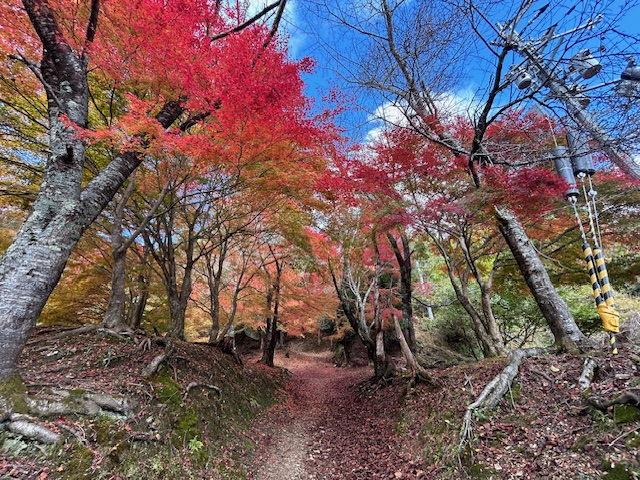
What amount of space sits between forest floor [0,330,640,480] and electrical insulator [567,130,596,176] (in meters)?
2.68

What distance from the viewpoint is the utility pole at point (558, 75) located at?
2.85 m

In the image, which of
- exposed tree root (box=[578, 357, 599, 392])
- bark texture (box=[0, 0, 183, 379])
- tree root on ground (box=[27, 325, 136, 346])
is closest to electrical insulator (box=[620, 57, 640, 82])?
exposed tree root (box=[578, 357, 599, 392])

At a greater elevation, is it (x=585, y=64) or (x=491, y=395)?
(x=585, y=64)

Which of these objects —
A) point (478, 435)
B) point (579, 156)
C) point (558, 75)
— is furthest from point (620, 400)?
point (558, 75)

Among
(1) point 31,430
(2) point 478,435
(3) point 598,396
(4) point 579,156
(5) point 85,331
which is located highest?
(4) point 579,156

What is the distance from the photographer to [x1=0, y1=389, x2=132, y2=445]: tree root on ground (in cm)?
282

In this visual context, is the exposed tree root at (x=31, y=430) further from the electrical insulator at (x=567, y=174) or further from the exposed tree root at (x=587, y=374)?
the electrical insulator at (x=567, y=174)

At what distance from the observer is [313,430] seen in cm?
743

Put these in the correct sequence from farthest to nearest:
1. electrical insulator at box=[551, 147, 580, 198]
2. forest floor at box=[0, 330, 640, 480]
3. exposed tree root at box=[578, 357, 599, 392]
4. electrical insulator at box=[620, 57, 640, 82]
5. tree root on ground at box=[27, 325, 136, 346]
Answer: tree root on ground at box=[27, 325, 136, 346] < electrical insulator at box=[551, 147, 580, 198] < exposed tree root at box=[578, 357, 599, 392] < forest floor at box=[0, 330, 640, 480] < electrical insulator at box=[620, 57, 640, 82]

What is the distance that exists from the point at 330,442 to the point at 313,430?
3.60 ft

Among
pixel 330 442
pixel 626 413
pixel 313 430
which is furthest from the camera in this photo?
pixel 313 430

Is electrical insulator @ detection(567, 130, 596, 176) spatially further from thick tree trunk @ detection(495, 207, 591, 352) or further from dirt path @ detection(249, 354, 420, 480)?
dirt path @ detection(249, 354, 420, 480)

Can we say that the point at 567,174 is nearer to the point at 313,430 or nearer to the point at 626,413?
the point at 626,413

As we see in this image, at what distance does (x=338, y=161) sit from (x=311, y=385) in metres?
11.3
